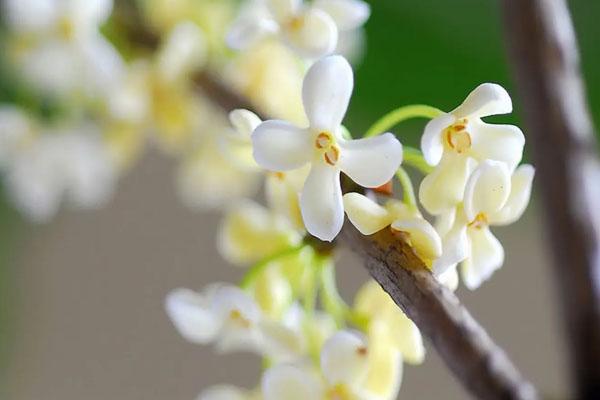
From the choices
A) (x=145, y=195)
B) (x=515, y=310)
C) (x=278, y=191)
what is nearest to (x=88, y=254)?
(x=145, y=195)

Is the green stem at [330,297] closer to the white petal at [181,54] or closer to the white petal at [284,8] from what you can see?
the white petal at [284,8]

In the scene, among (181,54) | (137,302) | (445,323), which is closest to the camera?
(445,323)

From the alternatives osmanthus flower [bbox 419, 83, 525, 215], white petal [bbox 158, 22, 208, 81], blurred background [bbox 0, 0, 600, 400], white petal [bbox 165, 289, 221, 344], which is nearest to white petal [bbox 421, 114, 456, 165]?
osmanthus flower [bbox 419, 83, 525, 215]

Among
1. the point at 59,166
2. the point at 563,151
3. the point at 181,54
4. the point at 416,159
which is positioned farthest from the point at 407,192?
the point at 59,166

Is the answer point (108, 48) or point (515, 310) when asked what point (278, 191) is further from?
point (515, 310)

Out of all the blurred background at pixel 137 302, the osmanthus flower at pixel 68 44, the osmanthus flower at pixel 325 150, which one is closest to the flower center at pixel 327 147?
the osmanthus flower at pixel 325 150

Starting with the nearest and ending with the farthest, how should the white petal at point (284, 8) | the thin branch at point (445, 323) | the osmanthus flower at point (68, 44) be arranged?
the thin branch at point (445, 323) < the white petal at point (284, 8) < the osmanthus flower at point (68, 44)

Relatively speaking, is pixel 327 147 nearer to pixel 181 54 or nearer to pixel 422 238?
pixel 422 238
